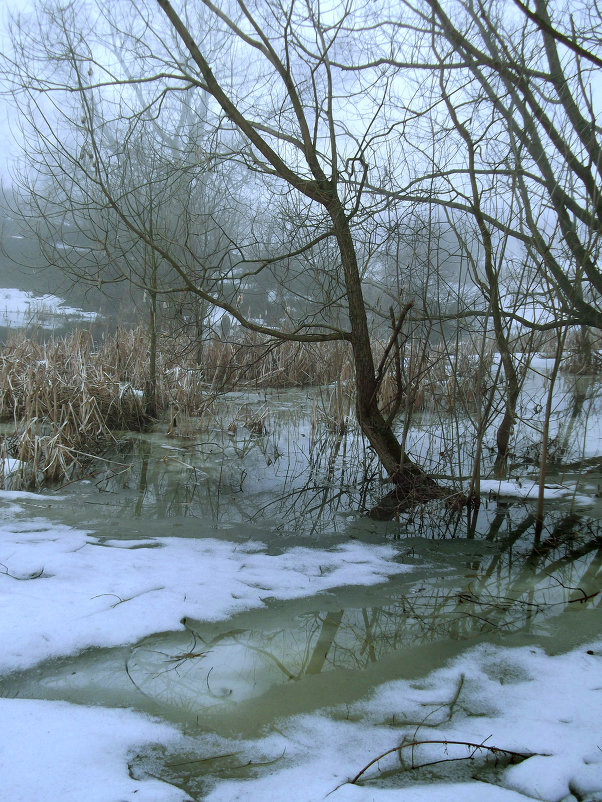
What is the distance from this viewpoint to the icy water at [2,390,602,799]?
5.74ft

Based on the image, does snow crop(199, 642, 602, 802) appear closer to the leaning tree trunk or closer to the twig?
the twig

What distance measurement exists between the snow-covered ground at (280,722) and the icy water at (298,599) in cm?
5

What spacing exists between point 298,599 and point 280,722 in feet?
2.66

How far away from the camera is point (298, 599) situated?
2467mm

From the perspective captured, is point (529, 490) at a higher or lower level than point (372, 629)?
higher

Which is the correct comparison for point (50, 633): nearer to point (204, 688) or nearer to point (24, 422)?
point (204, 688)

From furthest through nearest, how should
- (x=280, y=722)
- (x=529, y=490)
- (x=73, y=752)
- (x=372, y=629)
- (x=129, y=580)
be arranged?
1. (x=529, y=490)
2. (x=129, y=580)
3. (x=372, y=629)
4. (x=280, y=722)
5. (x=73, y=752)

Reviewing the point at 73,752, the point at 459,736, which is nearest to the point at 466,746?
the point at 459,736

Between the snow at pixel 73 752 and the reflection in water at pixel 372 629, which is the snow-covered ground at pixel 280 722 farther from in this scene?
the reflection in water at pixel 372 629

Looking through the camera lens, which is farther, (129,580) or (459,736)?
(129,580)

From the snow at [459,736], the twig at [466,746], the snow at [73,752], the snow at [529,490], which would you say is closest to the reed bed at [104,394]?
the snow at [529,490]

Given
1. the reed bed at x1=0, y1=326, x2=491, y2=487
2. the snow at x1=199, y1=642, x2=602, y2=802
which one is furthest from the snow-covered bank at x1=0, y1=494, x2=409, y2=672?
the reed bed at x1=0, y1=326, x2=491, y2=487

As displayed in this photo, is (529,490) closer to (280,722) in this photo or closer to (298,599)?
(298,599)

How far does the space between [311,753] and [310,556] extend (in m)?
1.44
